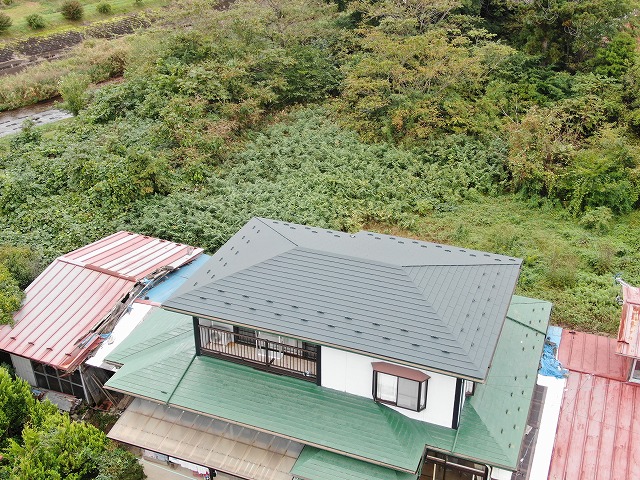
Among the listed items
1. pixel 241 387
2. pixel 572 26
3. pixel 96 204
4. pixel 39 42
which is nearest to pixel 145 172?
pixel 96 204

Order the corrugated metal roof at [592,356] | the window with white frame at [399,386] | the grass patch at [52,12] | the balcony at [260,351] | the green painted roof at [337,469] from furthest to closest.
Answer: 1. the grass patch at [52,12]
2. the corrugated metal roof at [592,356]
3. the balcony at [260,351]
4. the window with white frame at [399,386]
5. the green painted roof at [337,469]

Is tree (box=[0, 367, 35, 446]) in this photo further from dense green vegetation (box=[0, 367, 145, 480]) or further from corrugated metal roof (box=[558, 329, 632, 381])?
corrugated metal roof (box=[558, 329, 632, 381])

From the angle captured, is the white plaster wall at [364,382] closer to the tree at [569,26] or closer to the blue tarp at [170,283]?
the blue tarp at [170,283]

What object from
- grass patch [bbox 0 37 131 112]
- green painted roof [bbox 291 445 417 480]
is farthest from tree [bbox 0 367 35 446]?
grass patch [bbox 0 37 131 112]

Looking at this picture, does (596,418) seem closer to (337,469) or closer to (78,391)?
(337,469)

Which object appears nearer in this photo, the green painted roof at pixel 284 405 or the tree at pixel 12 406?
the green painted roof at pixel 284 405

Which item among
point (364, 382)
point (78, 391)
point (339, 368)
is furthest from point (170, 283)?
point (364, 382)

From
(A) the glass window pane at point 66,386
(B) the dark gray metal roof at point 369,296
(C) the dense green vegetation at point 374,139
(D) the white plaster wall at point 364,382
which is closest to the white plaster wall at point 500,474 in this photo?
(D) the white plaster wall at point 364,382
